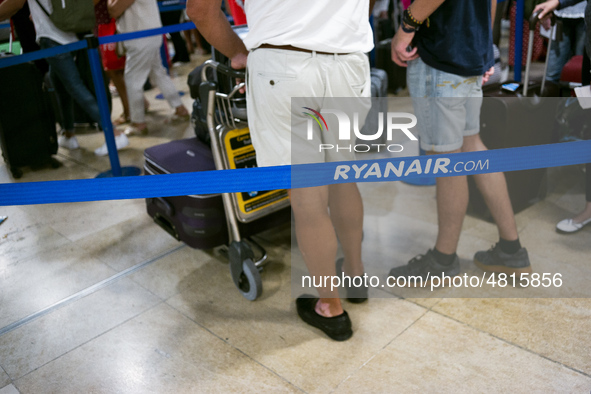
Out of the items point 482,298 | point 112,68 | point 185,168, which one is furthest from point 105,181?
point 112,68

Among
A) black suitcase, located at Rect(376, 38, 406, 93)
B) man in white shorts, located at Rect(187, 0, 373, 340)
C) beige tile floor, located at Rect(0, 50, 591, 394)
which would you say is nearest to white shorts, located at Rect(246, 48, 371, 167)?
man in white shorts, located at Rect(187, 0, 373, 340)

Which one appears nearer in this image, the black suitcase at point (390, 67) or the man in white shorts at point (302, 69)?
the man in white shorts at point (302, 69)

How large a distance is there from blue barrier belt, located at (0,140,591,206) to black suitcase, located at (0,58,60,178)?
2473mm

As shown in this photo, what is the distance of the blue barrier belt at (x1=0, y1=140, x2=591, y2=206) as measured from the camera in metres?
1.55

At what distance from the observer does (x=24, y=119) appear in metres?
3.88

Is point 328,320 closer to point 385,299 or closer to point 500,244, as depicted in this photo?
point 385,299

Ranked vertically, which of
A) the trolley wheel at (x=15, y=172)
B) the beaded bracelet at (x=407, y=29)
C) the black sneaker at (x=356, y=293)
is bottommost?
the black sneaker at (x=356, y=293)

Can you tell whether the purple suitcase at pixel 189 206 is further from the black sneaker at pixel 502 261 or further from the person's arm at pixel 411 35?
the black sneaker at pixel 502 261

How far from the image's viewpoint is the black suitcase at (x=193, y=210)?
249 centimetres

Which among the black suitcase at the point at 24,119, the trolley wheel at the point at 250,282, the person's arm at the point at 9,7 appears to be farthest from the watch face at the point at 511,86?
the black suitcase at the point at 24,119

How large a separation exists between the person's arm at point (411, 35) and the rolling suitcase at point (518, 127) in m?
0.74

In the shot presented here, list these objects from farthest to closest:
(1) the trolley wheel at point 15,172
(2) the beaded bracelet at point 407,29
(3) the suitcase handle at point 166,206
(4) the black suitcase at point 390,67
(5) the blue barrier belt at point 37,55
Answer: (4) the black suitcase at point 390,67, (1) the trolley wheel at point 15,172, (5) the blue barrier belt at point 37,55, (3) the suitcase handle at point 166,206, (2) the beaded bracelet at point 407,29

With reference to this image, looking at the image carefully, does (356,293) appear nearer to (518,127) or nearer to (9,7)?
(518,127)

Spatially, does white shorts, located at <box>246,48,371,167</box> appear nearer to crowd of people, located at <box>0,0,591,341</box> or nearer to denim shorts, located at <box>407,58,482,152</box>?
crowd of people, located at <box>0,0,591,341</box>
